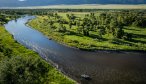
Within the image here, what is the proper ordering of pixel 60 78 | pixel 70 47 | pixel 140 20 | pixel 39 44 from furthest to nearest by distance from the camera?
1. pixel 140 20
2. pixel 39 44
3. pixel 70 47
4. pixel 60 78

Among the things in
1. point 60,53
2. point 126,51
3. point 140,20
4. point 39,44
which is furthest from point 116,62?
point 140,20

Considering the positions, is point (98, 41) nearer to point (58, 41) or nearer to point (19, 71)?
point (58, 41)

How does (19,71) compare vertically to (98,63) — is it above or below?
above

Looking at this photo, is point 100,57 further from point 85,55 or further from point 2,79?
point 2,79

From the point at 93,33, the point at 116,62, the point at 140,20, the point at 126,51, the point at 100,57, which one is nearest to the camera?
the point at 116,62

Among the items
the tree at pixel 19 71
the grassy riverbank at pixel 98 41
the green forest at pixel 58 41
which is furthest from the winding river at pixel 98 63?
the tree at pixel 19 71

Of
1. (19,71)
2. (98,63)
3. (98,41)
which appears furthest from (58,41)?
(19,71)

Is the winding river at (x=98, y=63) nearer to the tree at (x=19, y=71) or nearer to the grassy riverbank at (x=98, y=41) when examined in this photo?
the grassy riverbank at (x=98, y=41)

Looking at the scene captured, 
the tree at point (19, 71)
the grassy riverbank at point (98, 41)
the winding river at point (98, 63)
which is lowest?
the winding river at point (98, 63)
